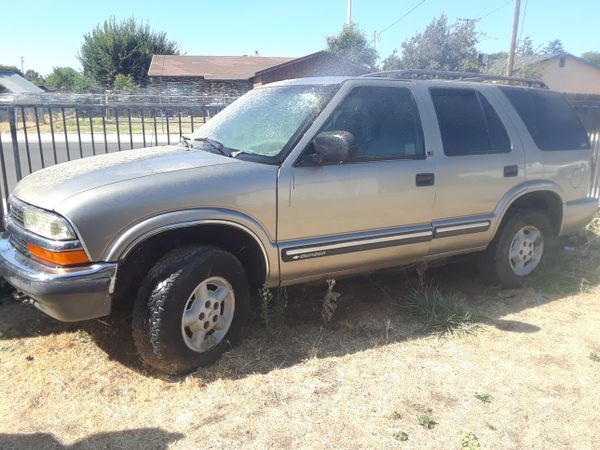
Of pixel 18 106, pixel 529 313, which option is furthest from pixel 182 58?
pixel 529 313

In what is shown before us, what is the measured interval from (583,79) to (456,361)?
60.9 m

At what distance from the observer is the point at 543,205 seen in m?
5.06

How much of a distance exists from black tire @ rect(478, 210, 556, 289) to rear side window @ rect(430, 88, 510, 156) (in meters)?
0.71

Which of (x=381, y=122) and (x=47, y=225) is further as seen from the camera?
(x=381, y=122)

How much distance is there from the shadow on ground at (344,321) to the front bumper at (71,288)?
0.65 m

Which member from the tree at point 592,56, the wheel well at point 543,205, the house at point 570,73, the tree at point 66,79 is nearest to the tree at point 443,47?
the house at point 570,73

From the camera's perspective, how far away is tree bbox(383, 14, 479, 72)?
121 ft

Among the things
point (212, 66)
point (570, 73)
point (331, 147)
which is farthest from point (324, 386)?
point (570, 73)

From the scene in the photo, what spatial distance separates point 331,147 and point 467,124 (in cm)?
161

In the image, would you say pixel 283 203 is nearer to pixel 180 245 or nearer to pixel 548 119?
pixel 180 245

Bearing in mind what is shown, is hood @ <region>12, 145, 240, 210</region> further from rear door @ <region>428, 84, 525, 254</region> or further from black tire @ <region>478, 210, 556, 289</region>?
black tire @ <region>478, 210, 556, 289</region>

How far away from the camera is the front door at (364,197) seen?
3512 millimetres

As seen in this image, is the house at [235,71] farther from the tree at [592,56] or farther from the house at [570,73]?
the tree at [592,56]

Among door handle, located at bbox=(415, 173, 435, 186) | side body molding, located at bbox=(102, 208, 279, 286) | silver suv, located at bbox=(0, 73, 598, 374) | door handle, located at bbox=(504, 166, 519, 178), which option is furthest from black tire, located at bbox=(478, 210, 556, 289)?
side body molding, located at bbox=(102, 208, 279, 286)
